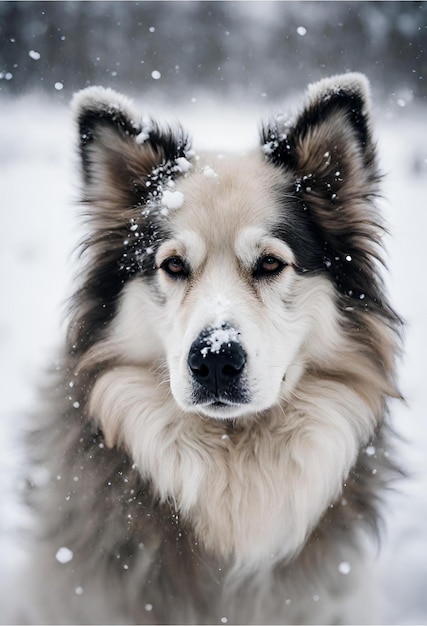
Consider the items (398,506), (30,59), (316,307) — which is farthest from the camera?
(30,59)

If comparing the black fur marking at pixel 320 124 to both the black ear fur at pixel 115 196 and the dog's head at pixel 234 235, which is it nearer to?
the dog's head at pixel 234 235

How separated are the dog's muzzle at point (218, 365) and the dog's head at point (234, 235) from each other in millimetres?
84

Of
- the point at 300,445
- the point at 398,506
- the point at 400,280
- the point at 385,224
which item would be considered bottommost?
the point at 398,506

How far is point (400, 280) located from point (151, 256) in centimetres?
345

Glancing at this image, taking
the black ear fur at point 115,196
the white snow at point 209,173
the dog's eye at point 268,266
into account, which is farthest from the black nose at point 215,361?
the white snow at point 209,173

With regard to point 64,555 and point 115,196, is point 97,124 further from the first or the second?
point 64,555

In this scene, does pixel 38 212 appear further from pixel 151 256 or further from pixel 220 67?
pixel 151 256

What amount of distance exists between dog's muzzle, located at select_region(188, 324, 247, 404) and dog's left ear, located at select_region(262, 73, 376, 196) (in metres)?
0.92

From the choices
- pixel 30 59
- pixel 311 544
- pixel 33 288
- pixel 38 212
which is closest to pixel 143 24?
pixel 30 59

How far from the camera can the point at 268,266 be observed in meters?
Answer: 2.61

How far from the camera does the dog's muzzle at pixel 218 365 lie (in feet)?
7.41

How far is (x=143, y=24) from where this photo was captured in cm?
768

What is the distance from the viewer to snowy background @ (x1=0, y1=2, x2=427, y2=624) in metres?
6.13

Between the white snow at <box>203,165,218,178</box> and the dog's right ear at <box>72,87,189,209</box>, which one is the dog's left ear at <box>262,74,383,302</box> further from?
the dog's right ear at <box>72,87,189,209</box>
